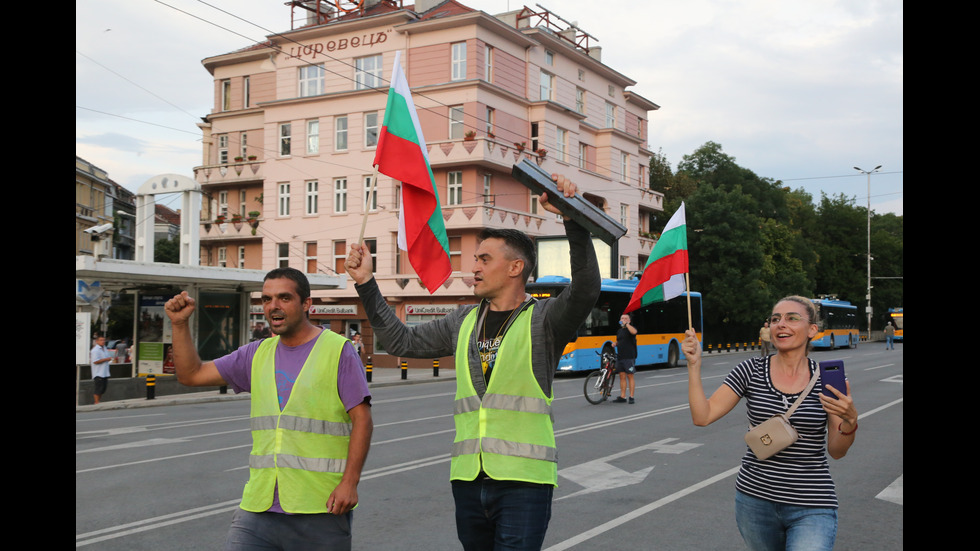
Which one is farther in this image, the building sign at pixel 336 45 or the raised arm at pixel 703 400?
the building sign at pixel 336 45

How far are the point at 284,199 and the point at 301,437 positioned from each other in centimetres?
4164

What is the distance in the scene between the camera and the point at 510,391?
3826mm

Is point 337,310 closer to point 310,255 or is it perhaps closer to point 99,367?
point 310,255

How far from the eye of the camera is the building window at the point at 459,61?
130 feet

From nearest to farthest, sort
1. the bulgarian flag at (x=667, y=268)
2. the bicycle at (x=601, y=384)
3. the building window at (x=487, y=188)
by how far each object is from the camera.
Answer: the bulgarian flag at (x=667, y=268)
the bicycle at (x=601, y=384)
the building window at (x=487, y=188)

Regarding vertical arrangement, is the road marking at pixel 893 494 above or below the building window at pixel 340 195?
below

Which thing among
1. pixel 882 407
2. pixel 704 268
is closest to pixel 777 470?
pixel 882 407

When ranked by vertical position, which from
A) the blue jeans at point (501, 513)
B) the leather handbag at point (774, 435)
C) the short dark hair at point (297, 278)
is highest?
the short dark hair at point (297, 278)

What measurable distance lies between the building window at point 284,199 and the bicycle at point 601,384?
28.7 meters

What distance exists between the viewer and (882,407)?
17.6 metres

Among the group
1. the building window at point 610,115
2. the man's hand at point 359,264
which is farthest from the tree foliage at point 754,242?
the man's hand at point 359,264

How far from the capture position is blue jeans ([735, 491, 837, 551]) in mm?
4008

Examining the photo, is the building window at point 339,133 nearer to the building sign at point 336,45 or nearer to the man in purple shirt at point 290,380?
the building sign at point 336,45

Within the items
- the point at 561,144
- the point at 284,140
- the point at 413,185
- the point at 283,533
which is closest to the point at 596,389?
the point at 413,185
